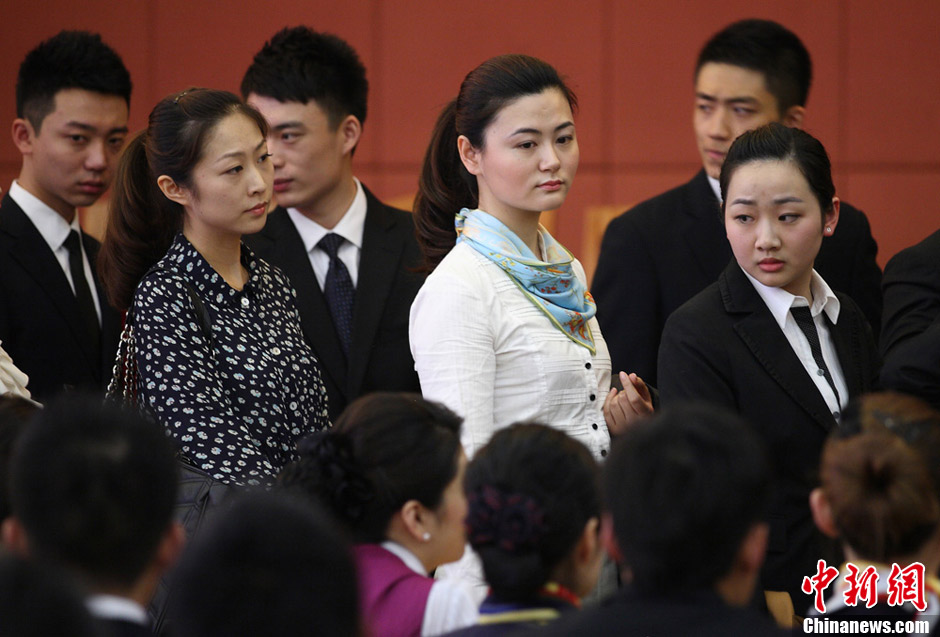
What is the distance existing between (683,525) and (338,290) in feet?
6.79

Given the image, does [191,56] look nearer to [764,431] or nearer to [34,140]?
[34,140]

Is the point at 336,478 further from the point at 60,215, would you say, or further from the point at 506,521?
the point at 60,215

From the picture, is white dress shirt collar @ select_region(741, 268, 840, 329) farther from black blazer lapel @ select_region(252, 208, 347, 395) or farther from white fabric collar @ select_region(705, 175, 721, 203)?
black blazer lapel @ select_region(252, 208, 347, 395)

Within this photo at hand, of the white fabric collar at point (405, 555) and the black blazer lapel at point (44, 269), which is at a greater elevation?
the black blazer lapel at point (44, 269)

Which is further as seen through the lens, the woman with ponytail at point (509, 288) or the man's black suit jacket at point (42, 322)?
the man's black suit jacket at point (42, 322)

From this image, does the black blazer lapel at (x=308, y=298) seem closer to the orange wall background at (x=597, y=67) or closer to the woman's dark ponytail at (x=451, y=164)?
the woman's dark ponytail at (x=451, y=164)

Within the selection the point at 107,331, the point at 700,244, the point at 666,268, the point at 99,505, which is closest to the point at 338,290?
the point at 107,331

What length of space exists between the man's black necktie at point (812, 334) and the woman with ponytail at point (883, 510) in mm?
785

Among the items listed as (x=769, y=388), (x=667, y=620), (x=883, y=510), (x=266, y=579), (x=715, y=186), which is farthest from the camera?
(x=715, y=186)

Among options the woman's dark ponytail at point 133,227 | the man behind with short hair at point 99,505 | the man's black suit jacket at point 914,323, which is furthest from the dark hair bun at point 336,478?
the man's black suit jacket at point 914,323

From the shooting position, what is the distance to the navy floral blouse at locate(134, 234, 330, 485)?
245cm

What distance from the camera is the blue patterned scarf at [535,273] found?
2621 millimetres

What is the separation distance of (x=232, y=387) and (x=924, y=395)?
139 centimetres

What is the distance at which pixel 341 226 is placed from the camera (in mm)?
3555
